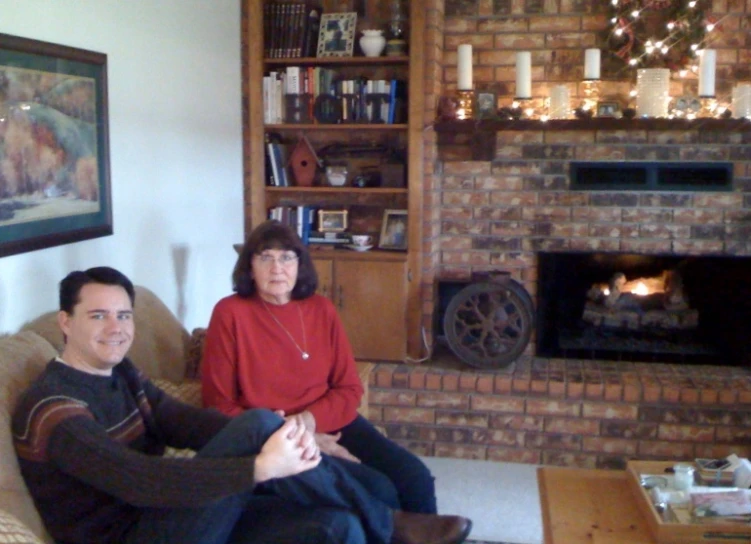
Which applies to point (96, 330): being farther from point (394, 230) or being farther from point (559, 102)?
point (559, 102)

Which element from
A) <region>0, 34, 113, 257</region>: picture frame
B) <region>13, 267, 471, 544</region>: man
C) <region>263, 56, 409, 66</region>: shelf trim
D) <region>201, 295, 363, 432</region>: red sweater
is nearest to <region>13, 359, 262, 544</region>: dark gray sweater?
<region>13, 267, 471, 544</region>: man

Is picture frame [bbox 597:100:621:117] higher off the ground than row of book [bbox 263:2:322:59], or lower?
lower

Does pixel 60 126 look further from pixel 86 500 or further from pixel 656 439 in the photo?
pixel 656 439

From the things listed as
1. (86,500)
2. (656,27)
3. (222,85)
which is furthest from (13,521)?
(656,27)

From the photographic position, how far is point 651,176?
12.7 feet

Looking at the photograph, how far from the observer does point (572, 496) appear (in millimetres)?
2281

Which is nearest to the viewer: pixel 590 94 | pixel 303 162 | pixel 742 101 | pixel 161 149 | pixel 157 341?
pixel 157 341

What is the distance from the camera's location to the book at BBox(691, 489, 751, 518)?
1985 millimetres

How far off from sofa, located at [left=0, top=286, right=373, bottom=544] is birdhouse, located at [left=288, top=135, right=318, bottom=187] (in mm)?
1017

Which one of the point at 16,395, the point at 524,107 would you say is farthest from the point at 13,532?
the point at 524,107

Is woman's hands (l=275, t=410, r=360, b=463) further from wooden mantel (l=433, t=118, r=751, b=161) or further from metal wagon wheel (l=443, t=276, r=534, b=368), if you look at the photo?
wooden mantel (l=433, t=118, r=751, b=161)

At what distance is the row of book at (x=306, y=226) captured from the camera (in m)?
4.11

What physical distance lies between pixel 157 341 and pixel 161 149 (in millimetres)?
852

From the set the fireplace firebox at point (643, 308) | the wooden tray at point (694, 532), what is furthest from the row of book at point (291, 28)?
the wooden tray at point (694, 532)
